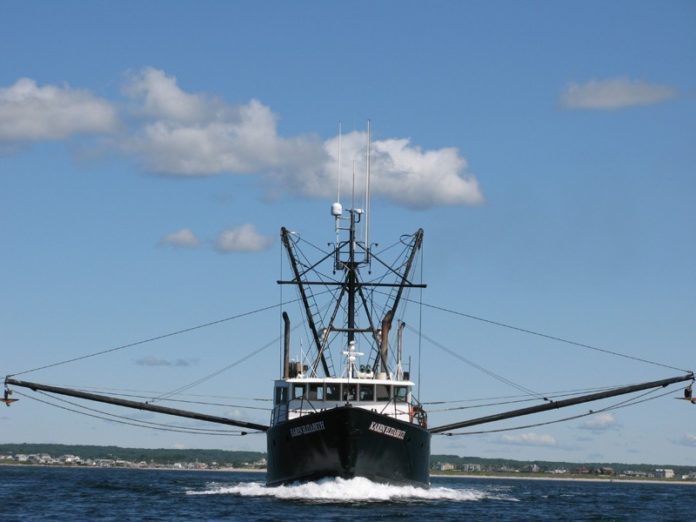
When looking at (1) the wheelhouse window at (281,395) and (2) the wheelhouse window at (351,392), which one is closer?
(2) the wheelhouse window at (351,392)

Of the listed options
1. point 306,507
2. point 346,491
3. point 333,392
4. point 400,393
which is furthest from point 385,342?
point 306,507

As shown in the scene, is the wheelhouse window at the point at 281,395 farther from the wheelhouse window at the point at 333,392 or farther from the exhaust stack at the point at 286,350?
the wheelhouse window at the point at 333,392

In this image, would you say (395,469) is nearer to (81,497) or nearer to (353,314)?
(353,314)

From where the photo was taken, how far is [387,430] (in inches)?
2263

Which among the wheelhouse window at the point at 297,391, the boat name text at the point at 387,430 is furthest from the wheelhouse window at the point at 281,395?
the boat name text at the point at 387,430

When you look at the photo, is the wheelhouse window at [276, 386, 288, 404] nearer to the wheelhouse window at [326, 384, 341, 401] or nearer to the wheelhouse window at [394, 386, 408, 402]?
the wheelhouse window at [326, 384, 341, 401]

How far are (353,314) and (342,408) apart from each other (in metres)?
11.5

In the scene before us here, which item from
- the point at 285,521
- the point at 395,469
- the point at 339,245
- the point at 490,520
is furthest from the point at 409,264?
the point at 285,521

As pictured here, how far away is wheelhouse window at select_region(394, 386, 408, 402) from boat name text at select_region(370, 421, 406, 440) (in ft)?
13.2

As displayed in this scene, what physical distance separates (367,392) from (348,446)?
6.53 meters

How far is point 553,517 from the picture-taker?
5916 cm

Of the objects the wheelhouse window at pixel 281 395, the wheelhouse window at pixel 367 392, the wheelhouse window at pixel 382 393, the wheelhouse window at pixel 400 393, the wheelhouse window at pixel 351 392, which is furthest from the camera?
the wheelhouse window at pixel 281 395

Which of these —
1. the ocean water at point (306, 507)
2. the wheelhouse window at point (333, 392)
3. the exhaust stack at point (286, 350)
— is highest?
the exhaust stack at point (286, 350)

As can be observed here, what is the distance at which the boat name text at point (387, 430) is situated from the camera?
56.8 meters
